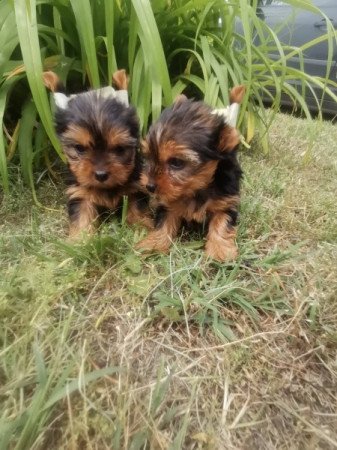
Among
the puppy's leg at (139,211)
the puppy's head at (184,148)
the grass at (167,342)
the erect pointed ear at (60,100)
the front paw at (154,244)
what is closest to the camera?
the grass at (167,342)

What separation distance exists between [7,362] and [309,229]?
1.57m

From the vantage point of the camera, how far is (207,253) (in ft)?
5.36

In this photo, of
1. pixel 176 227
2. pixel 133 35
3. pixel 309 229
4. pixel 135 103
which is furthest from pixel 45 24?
pixel 309 229

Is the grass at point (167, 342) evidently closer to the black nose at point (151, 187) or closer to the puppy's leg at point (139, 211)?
the puppy's leg at point (139, 211)

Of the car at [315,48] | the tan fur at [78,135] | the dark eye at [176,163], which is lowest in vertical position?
the car at [315,48]

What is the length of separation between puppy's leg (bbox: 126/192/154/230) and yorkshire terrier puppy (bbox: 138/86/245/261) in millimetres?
127

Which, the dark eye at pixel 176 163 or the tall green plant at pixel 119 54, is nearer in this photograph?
the dark eye at pixel 176 163

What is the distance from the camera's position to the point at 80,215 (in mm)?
1918

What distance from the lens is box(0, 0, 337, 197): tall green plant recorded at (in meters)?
1.85

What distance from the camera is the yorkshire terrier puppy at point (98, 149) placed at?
172 cm

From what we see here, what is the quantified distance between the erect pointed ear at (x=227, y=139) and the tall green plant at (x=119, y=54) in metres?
0.59

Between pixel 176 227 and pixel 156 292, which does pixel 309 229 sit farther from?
pixel 156 292

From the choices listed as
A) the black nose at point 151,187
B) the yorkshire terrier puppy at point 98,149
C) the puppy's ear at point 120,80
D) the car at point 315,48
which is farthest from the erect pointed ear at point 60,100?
the car at point 315,48

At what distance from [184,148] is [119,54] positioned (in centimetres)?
135
